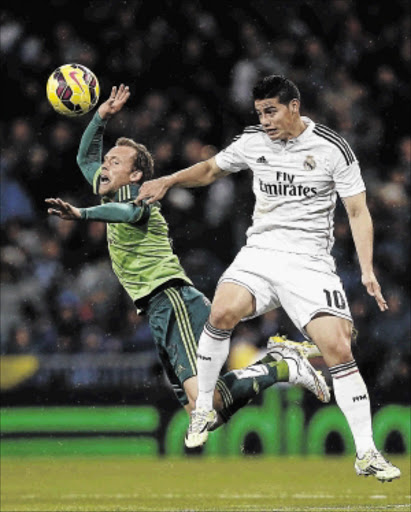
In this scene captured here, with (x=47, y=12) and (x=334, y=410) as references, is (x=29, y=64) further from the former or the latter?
(x=334, y=410)

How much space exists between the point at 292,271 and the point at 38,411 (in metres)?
5.42

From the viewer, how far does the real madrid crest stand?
5965 millimetres

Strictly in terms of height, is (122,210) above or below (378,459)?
above

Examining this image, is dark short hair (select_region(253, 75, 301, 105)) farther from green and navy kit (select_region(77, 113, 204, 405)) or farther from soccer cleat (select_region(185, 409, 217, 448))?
soccer cleat (select_region(185, 409, 217, 448))

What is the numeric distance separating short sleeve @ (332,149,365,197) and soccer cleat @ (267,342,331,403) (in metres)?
1.47

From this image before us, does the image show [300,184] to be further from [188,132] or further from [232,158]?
[188,132]

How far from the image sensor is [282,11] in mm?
14109

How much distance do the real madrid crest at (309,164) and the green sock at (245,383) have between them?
4.96 ft

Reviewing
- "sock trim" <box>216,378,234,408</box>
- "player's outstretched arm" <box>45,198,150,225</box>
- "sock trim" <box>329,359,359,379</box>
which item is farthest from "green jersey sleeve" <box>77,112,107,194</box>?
"sock trim" <box>329,359,359,379</box>

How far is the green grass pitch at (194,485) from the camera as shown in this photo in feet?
25.2

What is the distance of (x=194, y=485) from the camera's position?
891 centimetres

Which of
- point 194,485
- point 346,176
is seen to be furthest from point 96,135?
point 194,485

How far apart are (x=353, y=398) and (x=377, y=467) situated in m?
0.40

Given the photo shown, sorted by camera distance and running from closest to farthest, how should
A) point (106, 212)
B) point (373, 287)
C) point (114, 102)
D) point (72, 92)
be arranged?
point (373, 287), point (106, 212), point (114, 102), point (72, 92)
